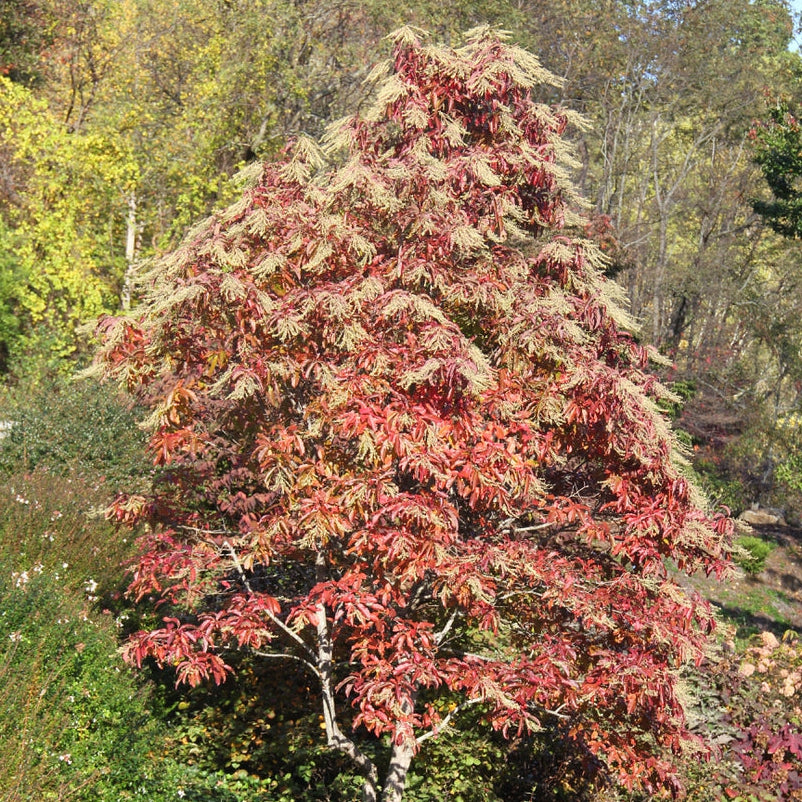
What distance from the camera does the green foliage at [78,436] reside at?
11539 millimetres

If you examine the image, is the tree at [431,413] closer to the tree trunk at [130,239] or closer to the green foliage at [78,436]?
the green foliage at [78,436]

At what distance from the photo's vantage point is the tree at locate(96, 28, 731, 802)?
14.7 feet

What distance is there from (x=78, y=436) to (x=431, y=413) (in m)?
8.97

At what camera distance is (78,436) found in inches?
475

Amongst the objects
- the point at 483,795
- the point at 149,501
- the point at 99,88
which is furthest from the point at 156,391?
the point at 99,88

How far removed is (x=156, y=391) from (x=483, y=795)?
5.44 metres

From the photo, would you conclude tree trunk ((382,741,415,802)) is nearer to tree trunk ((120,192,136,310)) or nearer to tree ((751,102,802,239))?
tree trunk ((120,192,136,310))

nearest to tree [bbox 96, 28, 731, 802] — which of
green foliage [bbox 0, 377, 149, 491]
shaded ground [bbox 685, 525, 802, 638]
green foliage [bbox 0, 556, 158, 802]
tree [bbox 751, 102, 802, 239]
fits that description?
green foliage [bbox 0, 556, 158, 802]

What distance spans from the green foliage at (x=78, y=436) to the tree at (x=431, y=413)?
21.0ft

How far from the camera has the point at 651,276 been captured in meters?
29.3

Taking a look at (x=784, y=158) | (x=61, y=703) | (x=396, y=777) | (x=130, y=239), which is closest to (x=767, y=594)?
(x=784, y=158)

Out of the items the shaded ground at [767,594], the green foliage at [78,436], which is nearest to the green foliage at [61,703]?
the green foliage at [78,436]

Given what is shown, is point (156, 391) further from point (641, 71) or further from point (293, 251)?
point (641, 71)

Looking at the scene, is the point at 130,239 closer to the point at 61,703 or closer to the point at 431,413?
the point at 61,703
